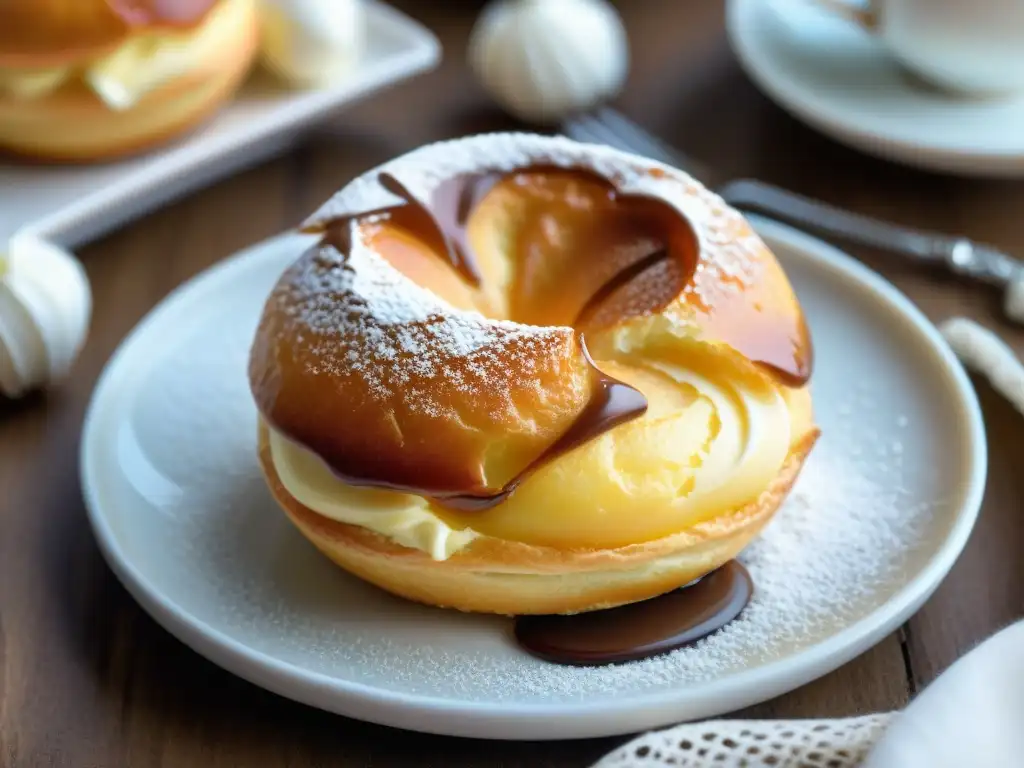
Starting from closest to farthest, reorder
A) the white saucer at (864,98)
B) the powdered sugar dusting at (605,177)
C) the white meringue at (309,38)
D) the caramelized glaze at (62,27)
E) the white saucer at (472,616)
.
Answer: the white saucer at (472,616)
the powdered sugar dusting at (605,177)
the caramelized glaze at (62,27)
the white saucer at (864,98)
the white meringue at (309,38)

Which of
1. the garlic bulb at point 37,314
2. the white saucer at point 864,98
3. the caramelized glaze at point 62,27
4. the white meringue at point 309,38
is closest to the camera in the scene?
the garlic bulb at point 37,314

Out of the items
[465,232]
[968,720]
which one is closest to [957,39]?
[465,232]

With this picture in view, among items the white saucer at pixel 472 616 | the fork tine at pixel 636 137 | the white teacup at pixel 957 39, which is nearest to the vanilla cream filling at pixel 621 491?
the white saucer at pixel 472 616

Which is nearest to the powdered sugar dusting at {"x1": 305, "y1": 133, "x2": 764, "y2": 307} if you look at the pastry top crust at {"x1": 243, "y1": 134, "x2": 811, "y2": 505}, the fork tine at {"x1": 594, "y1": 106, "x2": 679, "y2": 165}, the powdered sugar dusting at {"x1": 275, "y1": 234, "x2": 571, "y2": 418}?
the pastry top crust at {"x1": 243, "y1": 134, "x2": 811, "y2": 505}

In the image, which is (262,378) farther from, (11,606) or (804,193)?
(804,193)

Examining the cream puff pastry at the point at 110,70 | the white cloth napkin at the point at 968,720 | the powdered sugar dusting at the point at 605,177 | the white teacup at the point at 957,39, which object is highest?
the white teacup at the point at 957,39

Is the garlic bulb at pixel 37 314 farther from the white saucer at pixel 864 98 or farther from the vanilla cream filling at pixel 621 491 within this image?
the white saucer at pixel 864 98

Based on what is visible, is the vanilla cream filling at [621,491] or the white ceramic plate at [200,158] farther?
the white ceramic plate at [200,158]

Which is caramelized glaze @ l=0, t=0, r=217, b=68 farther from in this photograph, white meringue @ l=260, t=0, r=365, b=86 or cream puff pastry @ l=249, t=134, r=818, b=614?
cream puff pastry @ l=249, t=134, r=818, b=614
